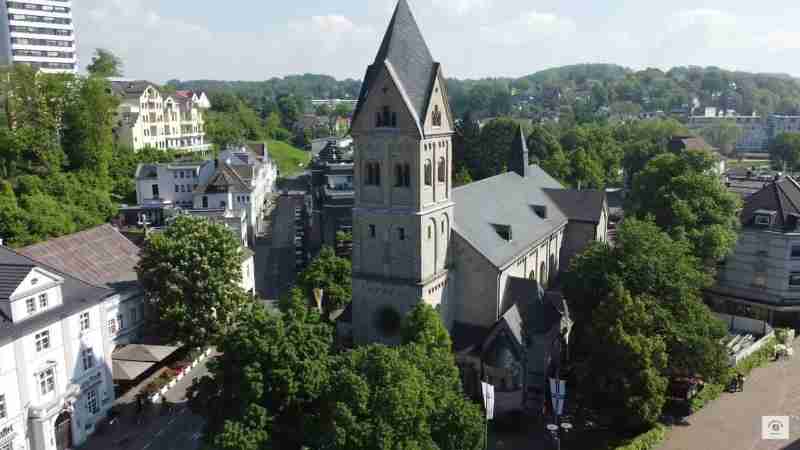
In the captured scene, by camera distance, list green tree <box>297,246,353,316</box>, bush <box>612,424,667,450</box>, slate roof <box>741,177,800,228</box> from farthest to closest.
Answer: slate roof <box>741,177,800,228</box>
green tree <box>297,246,353,316</box>
bush <box>612,424,667,450</box>

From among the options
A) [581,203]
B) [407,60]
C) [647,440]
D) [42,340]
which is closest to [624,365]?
[647,440]

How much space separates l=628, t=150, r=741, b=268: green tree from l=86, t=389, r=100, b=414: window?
48.7 meters

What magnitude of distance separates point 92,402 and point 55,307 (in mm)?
7590

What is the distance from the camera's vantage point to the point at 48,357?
38.6 m

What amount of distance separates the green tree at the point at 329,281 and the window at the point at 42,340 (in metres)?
21.6

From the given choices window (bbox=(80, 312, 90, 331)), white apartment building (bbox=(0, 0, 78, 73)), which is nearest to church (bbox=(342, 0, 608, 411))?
window (bbox=(80, 312, 90, 331))

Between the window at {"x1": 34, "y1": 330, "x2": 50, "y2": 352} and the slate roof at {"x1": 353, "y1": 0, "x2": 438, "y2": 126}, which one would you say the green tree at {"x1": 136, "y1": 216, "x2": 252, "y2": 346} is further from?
the slate roof at {"x1": 353, "y1": 0, "x2": 438, "y2": 126}

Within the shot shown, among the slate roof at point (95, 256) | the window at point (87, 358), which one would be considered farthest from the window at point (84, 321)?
the slate roof at point (95, 256)

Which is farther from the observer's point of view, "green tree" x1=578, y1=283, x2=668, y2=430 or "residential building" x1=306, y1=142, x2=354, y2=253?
"residential building" x1=306, y1=142, x2=354, y2=253

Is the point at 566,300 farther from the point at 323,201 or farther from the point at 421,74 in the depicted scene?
the point at 323,201

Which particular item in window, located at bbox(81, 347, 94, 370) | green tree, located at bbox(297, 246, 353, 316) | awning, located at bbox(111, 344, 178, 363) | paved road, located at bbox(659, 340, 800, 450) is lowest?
paved road, located at bbox(659, 340, 800, 450)

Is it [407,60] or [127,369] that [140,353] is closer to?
[127,369]

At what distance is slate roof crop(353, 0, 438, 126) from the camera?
133 feet

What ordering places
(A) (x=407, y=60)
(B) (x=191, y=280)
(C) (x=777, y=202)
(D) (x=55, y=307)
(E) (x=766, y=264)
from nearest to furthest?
1. (D) (x=55, y=307)
2. (A) (x=407, y=60)
3. (B) (x=191, y=280)
4. (E) (x=766, y=264)
5. (C) (x=777, y=202)
